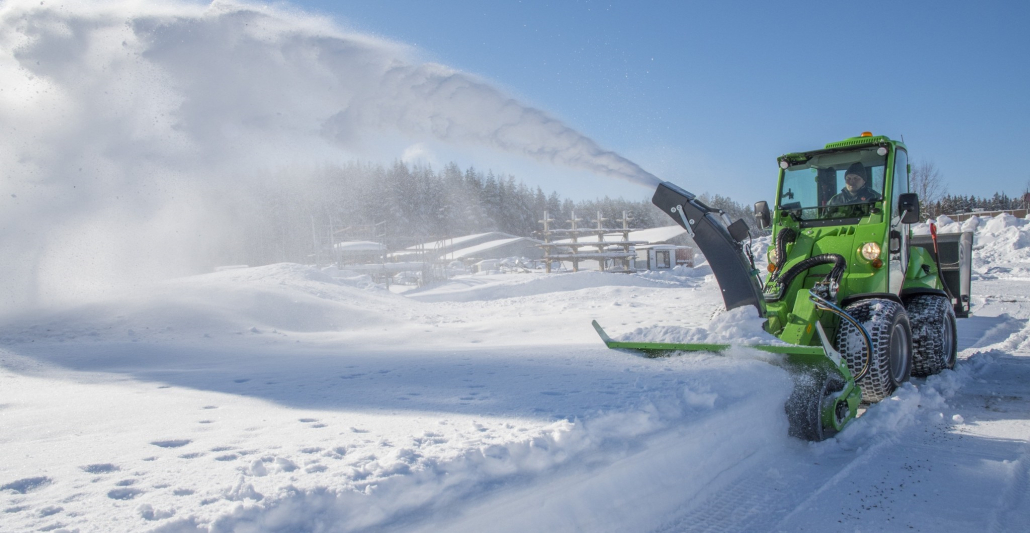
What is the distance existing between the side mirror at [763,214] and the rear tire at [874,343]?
1.34 meters

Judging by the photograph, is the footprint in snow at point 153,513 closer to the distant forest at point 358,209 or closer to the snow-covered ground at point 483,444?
the snow-covered ground at point 483,444

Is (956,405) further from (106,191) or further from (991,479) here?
(106,191)

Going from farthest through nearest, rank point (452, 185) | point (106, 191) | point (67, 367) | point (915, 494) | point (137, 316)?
point (452, 185) < point (106, 191) < point (137, 316) < point (67, 367) < point (915, 494)

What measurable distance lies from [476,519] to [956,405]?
4.51 meters

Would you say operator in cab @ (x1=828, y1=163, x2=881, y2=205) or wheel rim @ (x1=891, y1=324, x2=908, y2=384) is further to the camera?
operator in cab @ (x1=828, y1=163, x2=881, y2=205)

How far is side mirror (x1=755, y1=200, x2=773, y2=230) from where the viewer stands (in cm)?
583

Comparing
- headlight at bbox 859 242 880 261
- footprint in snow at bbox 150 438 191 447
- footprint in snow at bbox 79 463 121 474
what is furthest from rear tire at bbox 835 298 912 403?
footprint in snow at bbox 79 463 121 474

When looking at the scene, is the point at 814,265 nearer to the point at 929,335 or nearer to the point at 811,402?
the point at 929,335

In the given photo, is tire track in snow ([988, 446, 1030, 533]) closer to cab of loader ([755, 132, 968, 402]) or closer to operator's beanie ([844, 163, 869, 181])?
cab of loader ([755, 132, 968, 402])

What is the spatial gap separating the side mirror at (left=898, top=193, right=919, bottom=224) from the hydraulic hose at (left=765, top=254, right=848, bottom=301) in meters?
0.71

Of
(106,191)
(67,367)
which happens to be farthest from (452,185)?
(67,367)

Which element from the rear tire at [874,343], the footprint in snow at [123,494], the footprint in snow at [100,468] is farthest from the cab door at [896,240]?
the footprint in snow at [100,468]

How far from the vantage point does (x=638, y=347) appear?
4.77 m

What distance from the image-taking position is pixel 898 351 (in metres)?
4.89
